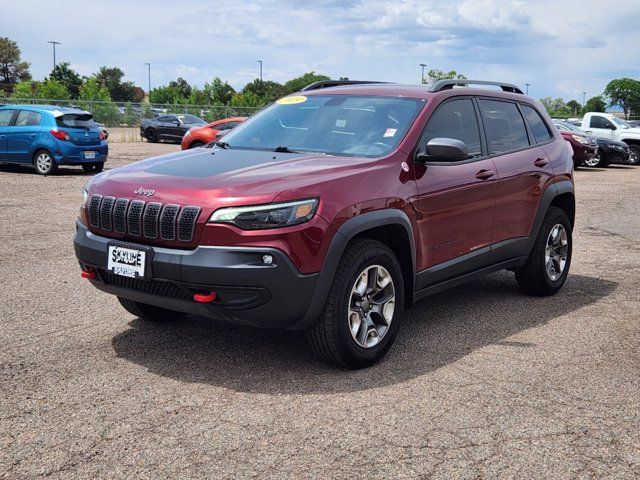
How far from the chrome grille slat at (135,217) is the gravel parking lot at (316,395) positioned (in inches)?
33.9

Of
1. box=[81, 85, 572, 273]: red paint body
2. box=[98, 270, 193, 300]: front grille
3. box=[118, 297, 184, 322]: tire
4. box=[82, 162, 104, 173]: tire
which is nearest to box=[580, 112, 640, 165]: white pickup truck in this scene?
box=[82, 162, 104, 173]: tire

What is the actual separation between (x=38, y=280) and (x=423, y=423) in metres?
4.43

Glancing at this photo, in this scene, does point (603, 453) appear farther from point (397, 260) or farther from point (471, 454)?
point (397, 260)

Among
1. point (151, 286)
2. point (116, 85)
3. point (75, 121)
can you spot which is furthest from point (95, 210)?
point (116, 85)

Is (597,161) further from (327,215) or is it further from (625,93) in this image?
(625,93)

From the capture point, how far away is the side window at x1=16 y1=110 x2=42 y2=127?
58.0 ft

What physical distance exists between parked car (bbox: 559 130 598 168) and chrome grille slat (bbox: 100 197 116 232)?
71.5 ft

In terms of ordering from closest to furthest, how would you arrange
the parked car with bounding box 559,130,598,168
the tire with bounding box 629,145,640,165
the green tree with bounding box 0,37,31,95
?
the parked car with bounding box 559,130,598,168
the tire with bounding box 629,145,640,165
the green tree with bounding box 0,37,31,95

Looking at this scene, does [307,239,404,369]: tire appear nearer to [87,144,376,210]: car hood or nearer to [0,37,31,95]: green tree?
[87,144,376,210]: car hood

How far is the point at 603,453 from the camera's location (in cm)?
370

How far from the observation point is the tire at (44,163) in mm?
17625

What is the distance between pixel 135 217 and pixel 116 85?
105 meters

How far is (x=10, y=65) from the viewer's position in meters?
101

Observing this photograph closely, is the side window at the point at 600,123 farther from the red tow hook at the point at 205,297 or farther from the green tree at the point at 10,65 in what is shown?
the green tree at the point at 10,65
